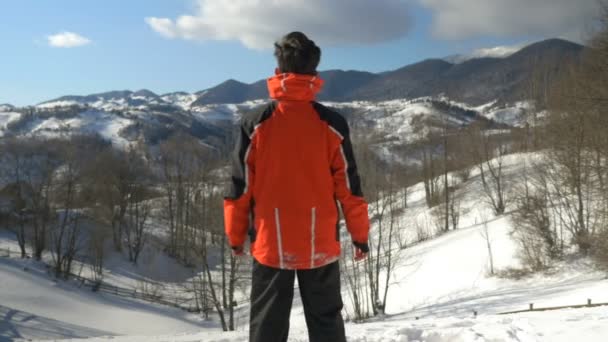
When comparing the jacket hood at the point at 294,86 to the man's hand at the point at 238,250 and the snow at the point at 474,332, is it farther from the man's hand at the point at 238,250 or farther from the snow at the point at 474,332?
the snow at the point at 474,332

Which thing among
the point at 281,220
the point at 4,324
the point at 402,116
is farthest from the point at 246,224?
the point at 402,116

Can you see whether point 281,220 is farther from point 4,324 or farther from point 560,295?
point 4,324

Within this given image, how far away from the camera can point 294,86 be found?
98.4 inches

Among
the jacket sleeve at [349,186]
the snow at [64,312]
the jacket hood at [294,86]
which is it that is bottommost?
the snow at [64,312]

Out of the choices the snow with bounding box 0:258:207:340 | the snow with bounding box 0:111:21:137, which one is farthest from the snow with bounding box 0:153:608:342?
the snow with bounding box 0:111:21:137

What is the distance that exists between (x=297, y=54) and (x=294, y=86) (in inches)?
7.8

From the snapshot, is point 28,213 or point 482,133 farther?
point 482,133

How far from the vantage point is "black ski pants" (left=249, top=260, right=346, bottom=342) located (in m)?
2.67

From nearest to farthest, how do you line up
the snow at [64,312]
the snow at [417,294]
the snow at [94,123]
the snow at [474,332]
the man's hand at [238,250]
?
the man's hand at [238,250] → the snow at [474,332] → the snow at [417,294] → the snow at [64,312] → the snow at [94,123]

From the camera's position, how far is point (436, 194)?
112 ft

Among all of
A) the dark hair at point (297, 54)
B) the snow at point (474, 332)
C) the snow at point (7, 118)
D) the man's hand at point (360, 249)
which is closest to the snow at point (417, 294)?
the snow at point (474, 332)

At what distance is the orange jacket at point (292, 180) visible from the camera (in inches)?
99.4

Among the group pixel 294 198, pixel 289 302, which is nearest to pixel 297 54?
pixel 294 198

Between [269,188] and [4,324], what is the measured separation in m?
18.8
